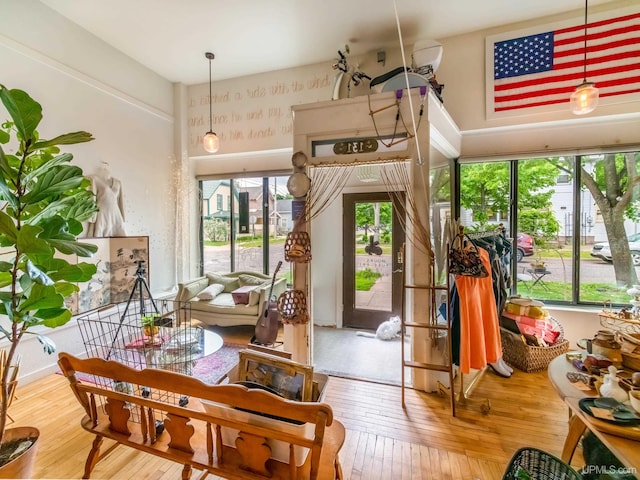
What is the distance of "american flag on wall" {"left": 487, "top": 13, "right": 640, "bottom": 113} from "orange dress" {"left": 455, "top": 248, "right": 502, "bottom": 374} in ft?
7.02

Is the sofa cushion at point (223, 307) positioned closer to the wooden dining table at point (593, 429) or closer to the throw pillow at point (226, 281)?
the throw pillow at point (226, 281)

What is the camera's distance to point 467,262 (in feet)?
8.18

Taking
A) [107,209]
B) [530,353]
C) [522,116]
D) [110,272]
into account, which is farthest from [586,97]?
[110,272]

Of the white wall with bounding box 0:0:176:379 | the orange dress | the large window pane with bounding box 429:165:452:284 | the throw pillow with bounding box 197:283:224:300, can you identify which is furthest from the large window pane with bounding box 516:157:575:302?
the white wall with bounding box 0:0:176:379

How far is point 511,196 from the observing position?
151 inches

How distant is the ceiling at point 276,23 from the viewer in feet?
10.6

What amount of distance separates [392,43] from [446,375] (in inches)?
150

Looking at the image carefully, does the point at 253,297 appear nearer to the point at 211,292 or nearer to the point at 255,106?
the point at 211,292

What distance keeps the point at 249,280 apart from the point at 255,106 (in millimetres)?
2596

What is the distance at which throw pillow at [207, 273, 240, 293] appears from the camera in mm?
4723

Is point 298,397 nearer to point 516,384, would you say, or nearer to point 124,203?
point 516,384

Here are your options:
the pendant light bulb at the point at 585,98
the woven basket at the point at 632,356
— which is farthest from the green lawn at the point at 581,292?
the woven basket at the point at 632,356

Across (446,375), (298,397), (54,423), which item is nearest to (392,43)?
(446,375)

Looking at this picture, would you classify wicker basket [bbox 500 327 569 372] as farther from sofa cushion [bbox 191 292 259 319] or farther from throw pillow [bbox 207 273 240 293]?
throw pillow [bbox 207 273 240 293]
